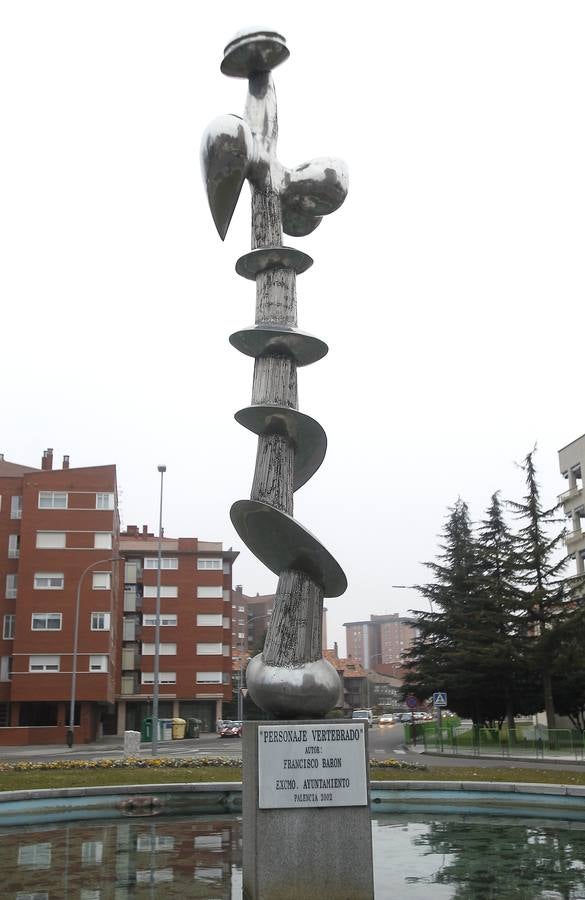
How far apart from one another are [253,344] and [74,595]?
42623 mm

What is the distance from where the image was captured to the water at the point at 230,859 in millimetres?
8016

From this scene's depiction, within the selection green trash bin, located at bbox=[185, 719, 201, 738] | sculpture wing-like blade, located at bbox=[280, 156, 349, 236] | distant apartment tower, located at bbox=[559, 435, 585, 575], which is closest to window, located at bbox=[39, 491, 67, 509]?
green trash bin, located at bbox=[185, 719, 201, 738]

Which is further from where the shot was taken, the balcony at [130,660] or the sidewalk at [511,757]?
the balcony at [130,660]

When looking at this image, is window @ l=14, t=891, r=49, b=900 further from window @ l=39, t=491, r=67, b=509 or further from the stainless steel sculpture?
window @ l=39, t=491, r=67, b=509

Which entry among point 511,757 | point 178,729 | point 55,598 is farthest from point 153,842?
point 178,729

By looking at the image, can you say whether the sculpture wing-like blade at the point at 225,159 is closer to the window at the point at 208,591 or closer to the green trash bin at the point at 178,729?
the green trash bin at the point at 178,729

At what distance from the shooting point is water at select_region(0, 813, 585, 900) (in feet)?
26.3

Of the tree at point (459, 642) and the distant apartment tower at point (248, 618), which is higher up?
the distant apartment tower at point (248, 618)

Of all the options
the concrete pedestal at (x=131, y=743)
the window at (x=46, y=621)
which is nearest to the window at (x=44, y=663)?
the window at (x=46, y=621)

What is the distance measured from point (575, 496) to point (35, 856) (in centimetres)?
4837

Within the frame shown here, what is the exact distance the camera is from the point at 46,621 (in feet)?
160

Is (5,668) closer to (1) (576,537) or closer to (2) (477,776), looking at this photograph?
(1) (576,537)

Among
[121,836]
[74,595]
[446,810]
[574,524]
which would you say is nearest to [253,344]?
[121,836]

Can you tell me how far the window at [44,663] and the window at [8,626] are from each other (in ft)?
7.69
